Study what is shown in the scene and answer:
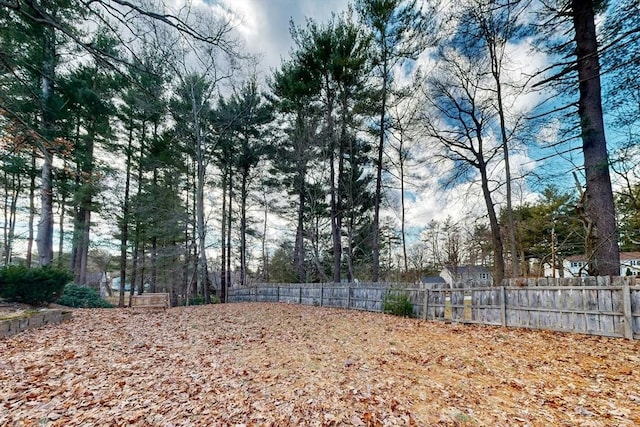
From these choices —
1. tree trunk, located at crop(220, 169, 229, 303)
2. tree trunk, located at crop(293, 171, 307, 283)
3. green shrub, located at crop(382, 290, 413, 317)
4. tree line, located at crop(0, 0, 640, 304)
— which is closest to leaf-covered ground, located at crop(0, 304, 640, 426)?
green shrub, located at crop(382, 290, 413, 317)

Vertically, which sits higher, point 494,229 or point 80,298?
point 494,229

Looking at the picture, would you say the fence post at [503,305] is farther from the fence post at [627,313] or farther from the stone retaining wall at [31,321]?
the stone retaining wall at [31,321]

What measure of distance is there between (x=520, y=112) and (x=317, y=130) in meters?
7.63

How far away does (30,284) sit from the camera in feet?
24.6

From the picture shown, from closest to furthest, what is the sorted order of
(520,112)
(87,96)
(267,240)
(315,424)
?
1. (315,424)
2. (520,112)
3. (87,96)
4. (267,240)

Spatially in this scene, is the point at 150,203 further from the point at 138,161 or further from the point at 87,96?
the point at 87,96

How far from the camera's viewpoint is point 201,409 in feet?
8.92

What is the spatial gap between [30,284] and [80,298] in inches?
98.5

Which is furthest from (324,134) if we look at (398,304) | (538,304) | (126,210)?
(126,210)

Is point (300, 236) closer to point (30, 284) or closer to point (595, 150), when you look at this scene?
point (30, 284)

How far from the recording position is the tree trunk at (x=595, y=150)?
20.0 feet

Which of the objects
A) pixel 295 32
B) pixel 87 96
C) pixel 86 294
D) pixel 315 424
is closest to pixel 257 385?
pixel 315 424

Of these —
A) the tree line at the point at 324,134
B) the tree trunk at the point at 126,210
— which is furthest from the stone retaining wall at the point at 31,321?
the tree trunk at the point at 126,210

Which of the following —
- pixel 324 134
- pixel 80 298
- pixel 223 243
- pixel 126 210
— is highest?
pixel 324 134
